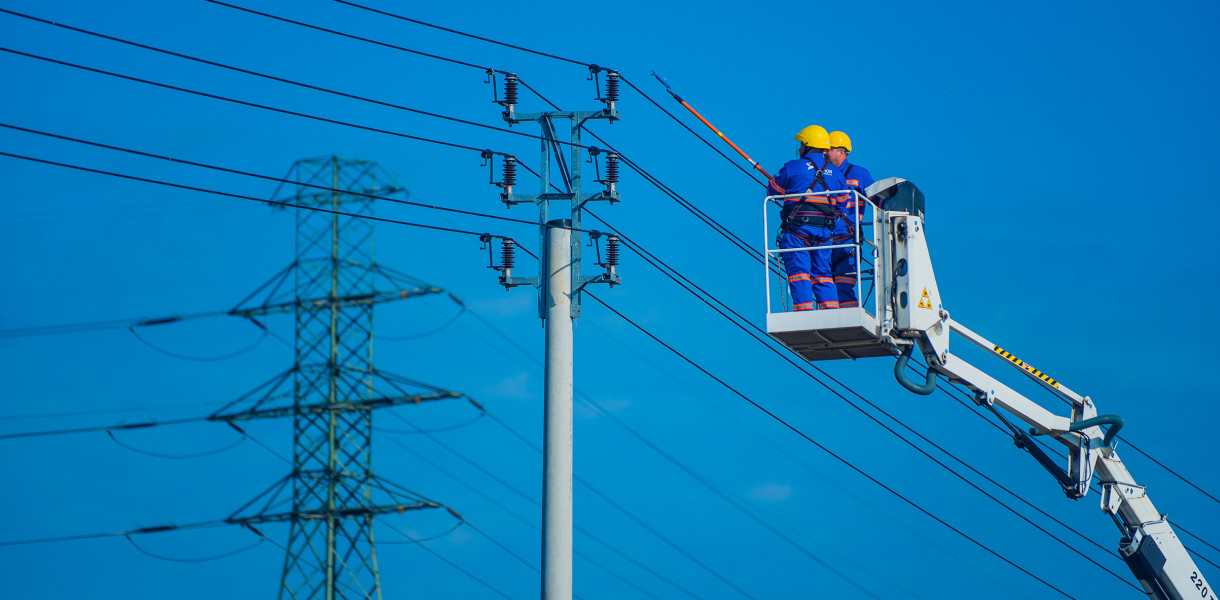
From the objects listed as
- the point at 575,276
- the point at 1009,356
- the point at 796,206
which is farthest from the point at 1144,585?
the point at 575,276

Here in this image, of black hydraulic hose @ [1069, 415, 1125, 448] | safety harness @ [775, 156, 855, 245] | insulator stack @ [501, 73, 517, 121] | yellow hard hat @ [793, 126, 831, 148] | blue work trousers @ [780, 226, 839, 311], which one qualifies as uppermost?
insulator stack @ [501, 73, 517, 121]

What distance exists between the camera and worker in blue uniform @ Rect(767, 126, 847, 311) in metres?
18.0

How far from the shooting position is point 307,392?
124 feet

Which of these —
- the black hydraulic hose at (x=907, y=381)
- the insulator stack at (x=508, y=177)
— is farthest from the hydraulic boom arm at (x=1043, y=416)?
the insulator stack at (x=508, y=177)

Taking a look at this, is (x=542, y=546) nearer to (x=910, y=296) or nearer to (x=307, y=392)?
(x=910, y=296)

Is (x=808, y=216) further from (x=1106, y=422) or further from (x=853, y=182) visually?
(x=1106, y=422)

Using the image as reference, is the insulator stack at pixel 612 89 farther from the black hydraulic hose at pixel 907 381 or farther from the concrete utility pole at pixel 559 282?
the black hydraulic hose at pixel 907 381

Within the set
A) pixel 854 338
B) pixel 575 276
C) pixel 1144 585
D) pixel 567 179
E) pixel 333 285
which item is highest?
pixel 333 285

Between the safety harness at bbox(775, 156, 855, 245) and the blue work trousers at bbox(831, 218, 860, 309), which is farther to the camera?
the blue work trousers at bbox(831, 218, 860, 309)

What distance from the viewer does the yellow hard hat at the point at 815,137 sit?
18562 mm

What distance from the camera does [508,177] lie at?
20828mm

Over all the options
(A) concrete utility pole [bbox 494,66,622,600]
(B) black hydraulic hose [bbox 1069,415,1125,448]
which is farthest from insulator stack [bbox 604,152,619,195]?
(B) black hydraulic hose [bbox 1069,415,1125,448]

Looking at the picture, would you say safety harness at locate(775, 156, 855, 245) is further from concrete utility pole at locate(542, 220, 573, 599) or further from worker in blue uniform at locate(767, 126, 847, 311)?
concrete utility pole at locate(542, 220, 573, 599)

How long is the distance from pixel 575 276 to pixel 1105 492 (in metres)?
7.61
